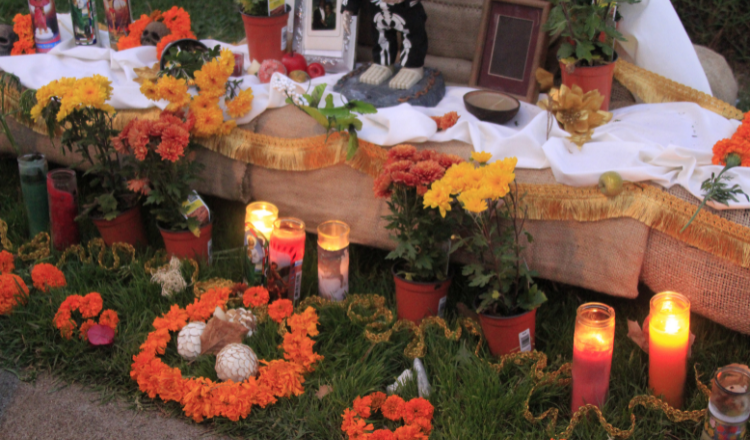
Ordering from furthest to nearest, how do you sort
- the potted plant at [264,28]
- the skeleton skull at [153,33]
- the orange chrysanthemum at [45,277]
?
the skeleton skull at [153,33]
the potted plant at [264,28]
the orange chrysanthemum at [45,277]

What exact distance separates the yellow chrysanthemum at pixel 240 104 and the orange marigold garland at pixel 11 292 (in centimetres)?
100

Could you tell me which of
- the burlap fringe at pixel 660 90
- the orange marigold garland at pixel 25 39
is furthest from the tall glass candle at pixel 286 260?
the orange marigold garland at pixel 25 39

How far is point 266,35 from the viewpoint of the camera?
3043 mm

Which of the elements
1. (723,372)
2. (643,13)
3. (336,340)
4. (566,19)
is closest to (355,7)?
(566,19)

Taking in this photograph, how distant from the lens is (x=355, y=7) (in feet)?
9.56

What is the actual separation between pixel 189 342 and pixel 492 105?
1.44 metres

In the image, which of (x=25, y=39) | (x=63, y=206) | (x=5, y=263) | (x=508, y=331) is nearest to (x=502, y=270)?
(x=508, y=331)

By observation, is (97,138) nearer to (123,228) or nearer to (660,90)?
(123,228)

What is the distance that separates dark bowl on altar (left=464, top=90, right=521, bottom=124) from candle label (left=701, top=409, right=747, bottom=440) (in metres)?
1.28

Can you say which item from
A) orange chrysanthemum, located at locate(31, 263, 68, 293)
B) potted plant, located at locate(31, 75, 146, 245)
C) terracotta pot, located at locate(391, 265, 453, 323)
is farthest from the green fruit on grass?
orange chrysanthemum, located at locate(31, 263, 68, 293)

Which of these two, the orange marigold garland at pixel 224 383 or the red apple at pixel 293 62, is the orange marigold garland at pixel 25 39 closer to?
the red apple at pixel 293 62

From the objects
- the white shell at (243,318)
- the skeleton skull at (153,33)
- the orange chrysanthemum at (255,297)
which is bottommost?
the white shell at (243,318)

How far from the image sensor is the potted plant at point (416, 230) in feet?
6.69

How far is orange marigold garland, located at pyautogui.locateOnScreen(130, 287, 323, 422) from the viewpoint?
6.57 feet
